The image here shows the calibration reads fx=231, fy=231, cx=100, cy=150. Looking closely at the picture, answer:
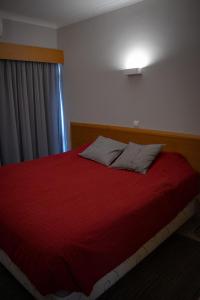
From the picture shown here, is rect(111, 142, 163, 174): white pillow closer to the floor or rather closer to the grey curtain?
the floor

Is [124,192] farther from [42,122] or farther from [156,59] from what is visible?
[42,122]

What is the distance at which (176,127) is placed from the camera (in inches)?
104

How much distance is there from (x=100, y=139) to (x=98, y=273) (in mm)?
1957

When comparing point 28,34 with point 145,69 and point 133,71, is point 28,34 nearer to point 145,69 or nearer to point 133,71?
point 133,71

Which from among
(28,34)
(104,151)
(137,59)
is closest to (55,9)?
(28,34)

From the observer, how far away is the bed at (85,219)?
1.30 m

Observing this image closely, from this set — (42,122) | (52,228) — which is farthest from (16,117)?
(52,228)

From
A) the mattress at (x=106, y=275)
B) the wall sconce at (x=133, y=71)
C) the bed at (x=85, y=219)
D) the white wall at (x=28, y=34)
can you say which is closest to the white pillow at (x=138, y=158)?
the bed at (x=85, y=219)

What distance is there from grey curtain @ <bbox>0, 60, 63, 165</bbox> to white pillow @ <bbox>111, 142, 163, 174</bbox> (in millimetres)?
1629

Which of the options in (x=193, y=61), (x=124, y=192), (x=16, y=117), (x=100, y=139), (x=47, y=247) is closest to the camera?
(x=47, y=247)

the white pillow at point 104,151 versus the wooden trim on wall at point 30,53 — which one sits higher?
the wooden trim on wall at point 30,53

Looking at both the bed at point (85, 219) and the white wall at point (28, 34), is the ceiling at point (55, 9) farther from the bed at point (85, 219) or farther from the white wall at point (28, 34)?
the bed at point (85, 219)

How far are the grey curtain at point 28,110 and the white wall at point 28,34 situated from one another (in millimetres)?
326

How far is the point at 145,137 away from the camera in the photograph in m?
2.85
